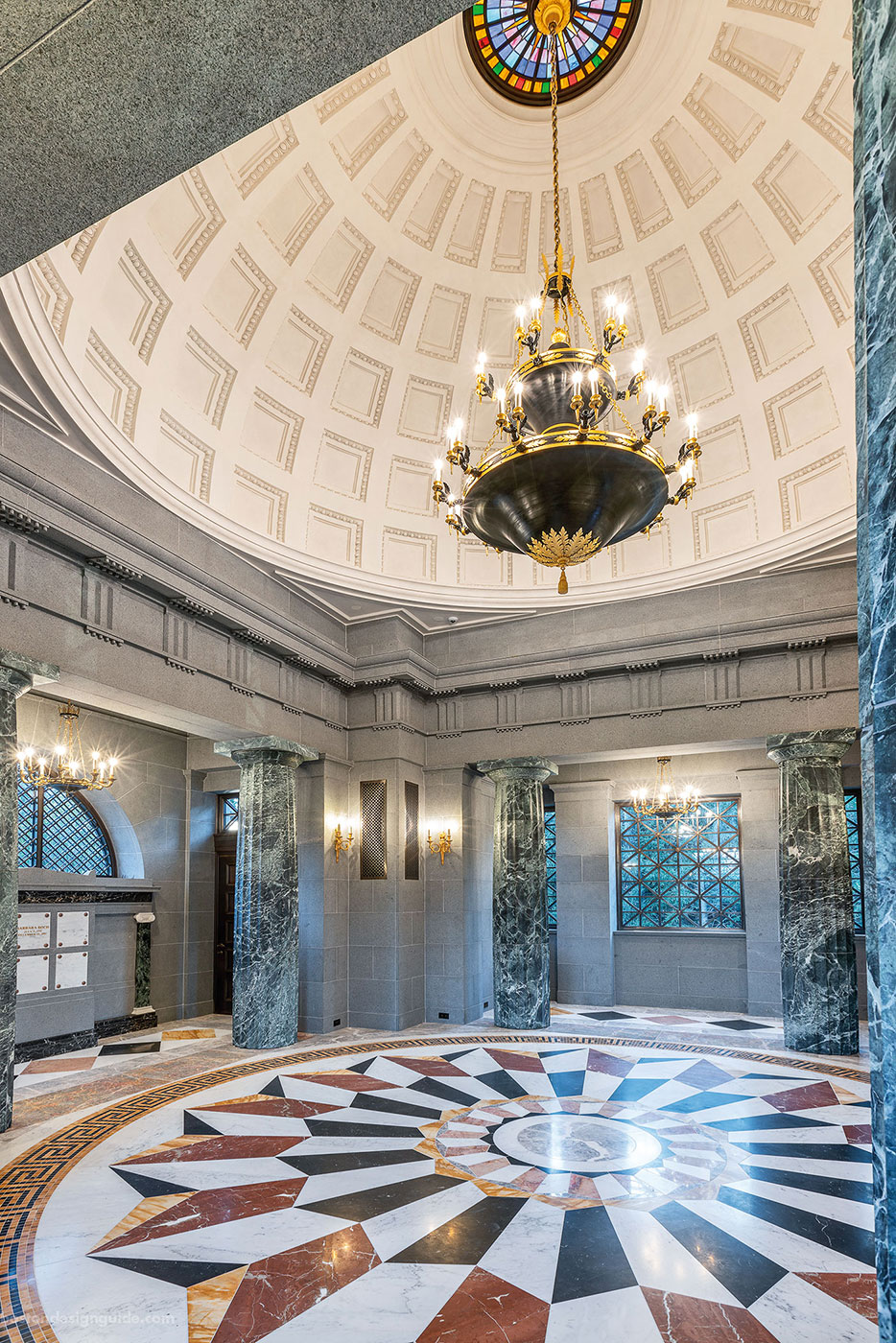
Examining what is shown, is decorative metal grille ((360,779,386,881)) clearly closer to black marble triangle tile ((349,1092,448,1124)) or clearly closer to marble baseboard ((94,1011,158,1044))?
marble baseboard ((94,1011,158,1044))

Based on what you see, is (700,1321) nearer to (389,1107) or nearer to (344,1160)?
(344,1160)

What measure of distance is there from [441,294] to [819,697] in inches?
265

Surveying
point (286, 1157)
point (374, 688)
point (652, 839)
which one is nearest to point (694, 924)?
point (652, 839)

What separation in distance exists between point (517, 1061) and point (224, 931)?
18.1 ft

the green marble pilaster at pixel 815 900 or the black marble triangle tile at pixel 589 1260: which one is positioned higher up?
the green marble pilaster at pixel 815 900

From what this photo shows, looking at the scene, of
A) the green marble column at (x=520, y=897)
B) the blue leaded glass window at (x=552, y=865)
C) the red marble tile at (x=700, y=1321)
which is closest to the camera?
the red marble tile at (x=700, y=1321)

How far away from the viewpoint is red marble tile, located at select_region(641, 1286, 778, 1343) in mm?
3635

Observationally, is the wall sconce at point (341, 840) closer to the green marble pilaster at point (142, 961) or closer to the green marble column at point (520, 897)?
the green marble column at point (520, 897)

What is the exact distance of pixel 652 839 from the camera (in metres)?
13.4

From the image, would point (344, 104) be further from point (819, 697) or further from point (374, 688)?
point (819, 697)

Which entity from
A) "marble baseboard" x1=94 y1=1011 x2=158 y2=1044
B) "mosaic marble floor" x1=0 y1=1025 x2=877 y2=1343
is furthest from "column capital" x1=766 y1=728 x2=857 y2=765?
"marble baseboard" x1=94 y1=1011 x2=158 y2=1044

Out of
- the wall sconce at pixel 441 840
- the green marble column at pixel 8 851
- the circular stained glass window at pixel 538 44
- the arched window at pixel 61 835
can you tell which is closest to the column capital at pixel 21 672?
the green marble column at pixel 8 851

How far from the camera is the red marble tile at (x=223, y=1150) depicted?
5.87 m

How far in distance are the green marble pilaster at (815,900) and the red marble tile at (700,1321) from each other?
20.1 feet
